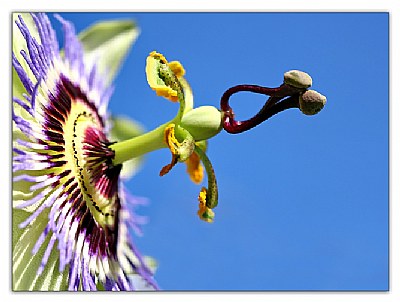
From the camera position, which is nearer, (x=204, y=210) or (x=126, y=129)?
(x=204, y=210)

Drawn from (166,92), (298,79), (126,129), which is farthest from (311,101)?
(126,129)

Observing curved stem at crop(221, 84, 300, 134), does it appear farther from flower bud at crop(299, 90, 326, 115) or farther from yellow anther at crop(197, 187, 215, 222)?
yellow anther at crop(197, 187, 215, 222)

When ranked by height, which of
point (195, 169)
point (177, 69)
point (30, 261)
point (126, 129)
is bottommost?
point (30, 261)

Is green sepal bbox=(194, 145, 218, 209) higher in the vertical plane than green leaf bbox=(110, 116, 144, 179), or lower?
lower

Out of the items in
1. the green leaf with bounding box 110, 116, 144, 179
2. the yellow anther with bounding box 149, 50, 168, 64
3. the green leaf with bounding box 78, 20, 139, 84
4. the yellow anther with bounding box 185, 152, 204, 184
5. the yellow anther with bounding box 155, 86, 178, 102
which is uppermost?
the green leaf with bounding box 78, 20, 139, 84

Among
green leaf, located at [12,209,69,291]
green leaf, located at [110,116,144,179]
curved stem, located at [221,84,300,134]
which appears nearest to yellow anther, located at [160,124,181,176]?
curved stem, located at [221,84,300,134]

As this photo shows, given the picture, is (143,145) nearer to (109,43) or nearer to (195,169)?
(195,169)
